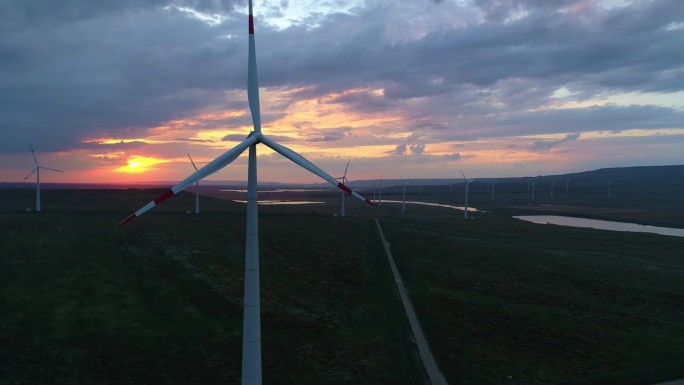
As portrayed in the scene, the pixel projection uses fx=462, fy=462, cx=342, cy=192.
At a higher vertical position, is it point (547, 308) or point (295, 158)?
point (295, 158)

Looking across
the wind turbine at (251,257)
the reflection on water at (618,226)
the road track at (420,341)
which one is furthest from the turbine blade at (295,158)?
the reflection on water at (618,226)

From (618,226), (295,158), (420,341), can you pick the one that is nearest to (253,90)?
(295,158)

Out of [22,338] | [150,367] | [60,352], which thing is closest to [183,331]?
[150,367]

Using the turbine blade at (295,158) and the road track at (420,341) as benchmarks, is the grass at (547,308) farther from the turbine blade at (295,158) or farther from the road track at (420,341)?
the turbine blade at (295,158)

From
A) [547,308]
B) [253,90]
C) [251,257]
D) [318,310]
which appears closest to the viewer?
[251,257]

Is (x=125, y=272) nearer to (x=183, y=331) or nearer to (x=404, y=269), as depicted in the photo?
(x=183, y=331)

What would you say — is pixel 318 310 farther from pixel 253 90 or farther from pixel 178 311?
pixel 253 90
